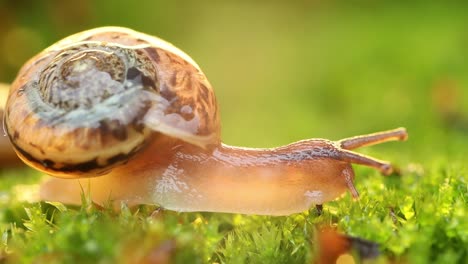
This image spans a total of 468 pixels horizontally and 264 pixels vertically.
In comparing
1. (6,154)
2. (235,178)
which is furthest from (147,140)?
(6,154)

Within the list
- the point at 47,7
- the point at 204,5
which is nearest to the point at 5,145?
the point at 47,7

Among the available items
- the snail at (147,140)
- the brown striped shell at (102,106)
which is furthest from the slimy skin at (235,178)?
the brown striped shell at (102,106)

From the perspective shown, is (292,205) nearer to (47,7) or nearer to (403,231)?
(403,231)

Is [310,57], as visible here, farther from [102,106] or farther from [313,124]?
[102,106]

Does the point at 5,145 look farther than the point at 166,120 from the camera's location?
Yes

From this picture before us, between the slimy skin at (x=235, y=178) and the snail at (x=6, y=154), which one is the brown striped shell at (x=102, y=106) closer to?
the slimy skin at (x=235, y=178)
